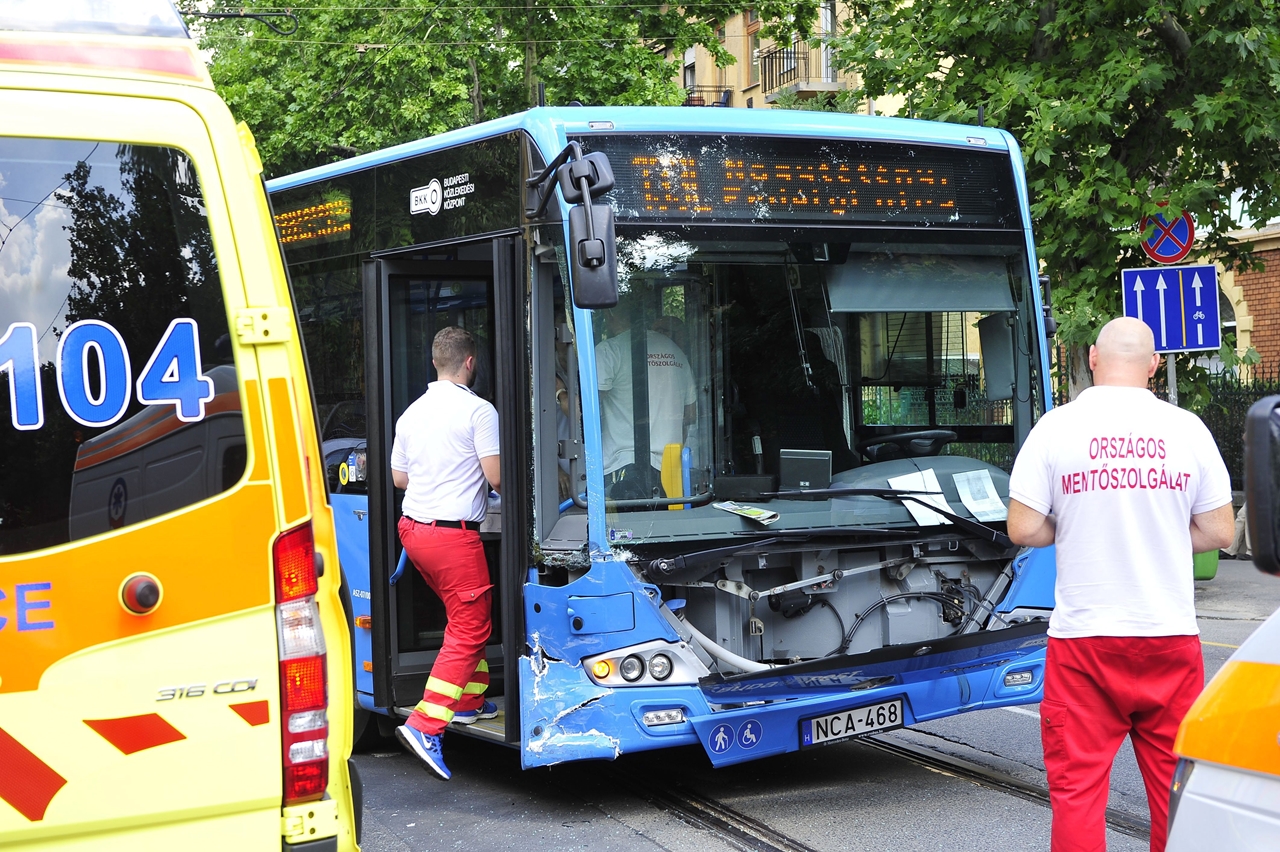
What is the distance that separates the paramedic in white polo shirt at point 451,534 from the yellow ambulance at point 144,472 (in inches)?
129

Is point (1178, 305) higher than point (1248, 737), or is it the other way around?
point (1178, 305)

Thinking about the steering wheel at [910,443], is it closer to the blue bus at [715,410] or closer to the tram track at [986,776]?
the blue bus at [715,410]

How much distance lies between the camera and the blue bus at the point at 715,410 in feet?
18.9

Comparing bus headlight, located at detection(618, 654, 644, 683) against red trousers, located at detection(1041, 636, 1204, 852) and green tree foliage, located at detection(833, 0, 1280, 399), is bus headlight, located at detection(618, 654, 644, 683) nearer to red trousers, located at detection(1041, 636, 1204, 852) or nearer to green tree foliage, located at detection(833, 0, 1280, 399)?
red trousers, located at detection(1041, 636, 1204, 852)

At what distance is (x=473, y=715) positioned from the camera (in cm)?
669

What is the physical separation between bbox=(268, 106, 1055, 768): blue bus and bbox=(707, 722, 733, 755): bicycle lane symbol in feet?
0.05

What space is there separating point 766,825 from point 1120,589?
7.26 ft

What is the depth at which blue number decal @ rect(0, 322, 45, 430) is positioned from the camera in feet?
9.60

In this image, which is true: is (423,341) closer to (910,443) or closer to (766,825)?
(910,443)

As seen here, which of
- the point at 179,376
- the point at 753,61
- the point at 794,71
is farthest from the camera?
the point at 753,61

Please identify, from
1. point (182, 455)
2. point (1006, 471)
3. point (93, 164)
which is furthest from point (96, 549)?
point (1006, 471)

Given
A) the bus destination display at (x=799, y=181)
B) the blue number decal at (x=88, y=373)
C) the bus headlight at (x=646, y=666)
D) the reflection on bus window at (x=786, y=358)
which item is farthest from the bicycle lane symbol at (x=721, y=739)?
the blue number decal at (x=88, y=373)

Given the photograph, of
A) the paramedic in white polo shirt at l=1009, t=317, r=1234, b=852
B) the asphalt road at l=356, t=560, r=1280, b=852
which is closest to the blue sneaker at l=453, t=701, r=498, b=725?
the asphalt road at l=356, t=560, r=1280, b=852

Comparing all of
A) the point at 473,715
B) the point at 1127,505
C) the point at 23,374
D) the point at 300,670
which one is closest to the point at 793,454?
the point at 473,715
